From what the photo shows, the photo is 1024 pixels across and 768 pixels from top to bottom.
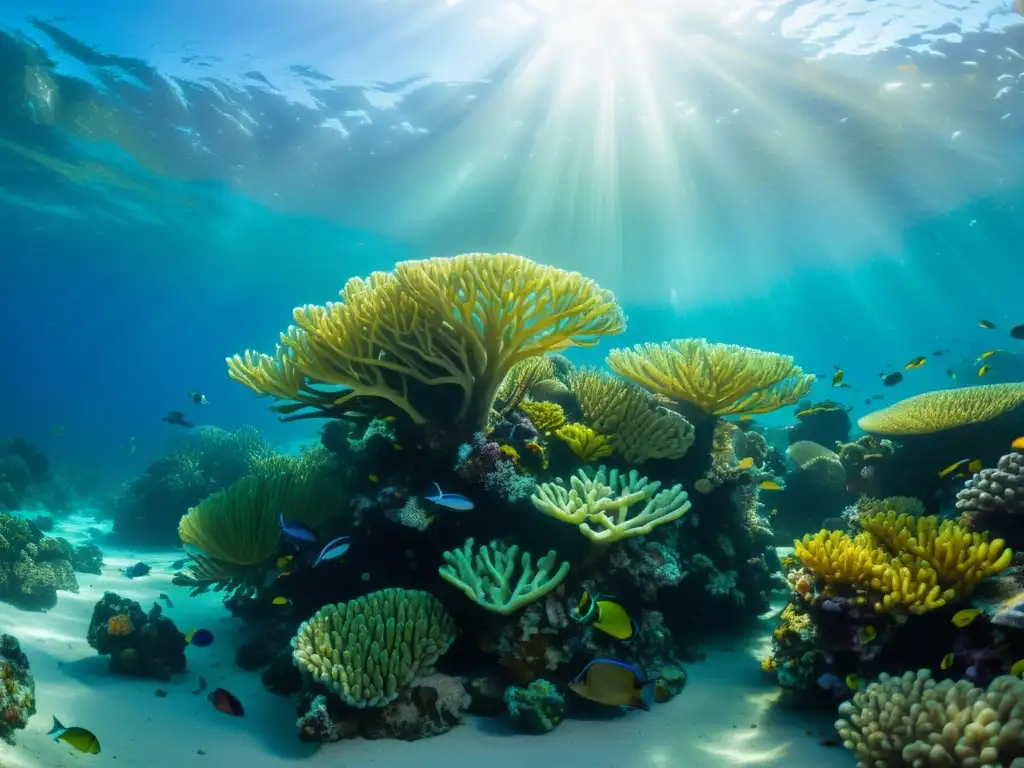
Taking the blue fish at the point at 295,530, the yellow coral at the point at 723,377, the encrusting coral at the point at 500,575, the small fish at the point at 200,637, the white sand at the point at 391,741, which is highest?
the yellow coral at the point at 723,377

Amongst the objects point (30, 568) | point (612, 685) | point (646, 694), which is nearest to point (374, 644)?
point (612, 685)

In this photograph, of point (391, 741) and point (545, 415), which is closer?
point (391, 741)

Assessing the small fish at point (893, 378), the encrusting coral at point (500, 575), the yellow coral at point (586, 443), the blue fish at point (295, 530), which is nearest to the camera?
the encrusting coral at point (500, 575)

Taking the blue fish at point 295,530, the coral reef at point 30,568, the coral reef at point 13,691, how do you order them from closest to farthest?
the coral reef at point 13,691, the blue fish at point 295,530, the coral reef at point 30,568

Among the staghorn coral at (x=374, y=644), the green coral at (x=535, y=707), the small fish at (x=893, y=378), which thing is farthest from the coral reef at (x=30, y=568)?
the small fish at (x=893, y=378)

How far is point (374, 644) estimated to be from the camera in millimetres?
4453

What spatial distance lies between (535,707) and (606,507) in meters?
1.65

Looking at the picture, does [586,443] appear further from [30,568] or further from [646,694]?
[30,568]

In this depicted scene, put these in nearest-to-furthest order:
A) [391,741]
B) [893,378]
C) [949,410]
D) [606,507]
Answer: [391,741]
[606,507]
[949,410]
[893,378]

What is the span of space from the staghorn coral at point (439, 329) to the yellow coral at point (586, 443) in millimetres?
939

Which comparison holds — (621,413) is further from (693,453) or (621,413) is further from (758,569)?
(758,569)

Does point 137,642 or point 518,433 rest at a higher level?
point 518,433

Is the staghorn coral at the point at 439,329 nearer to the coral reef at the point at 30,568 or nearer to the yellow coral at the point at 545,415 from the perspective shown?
the yellow coral at the point at 545,415

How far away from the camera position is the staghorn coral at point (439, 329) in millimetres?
5262
